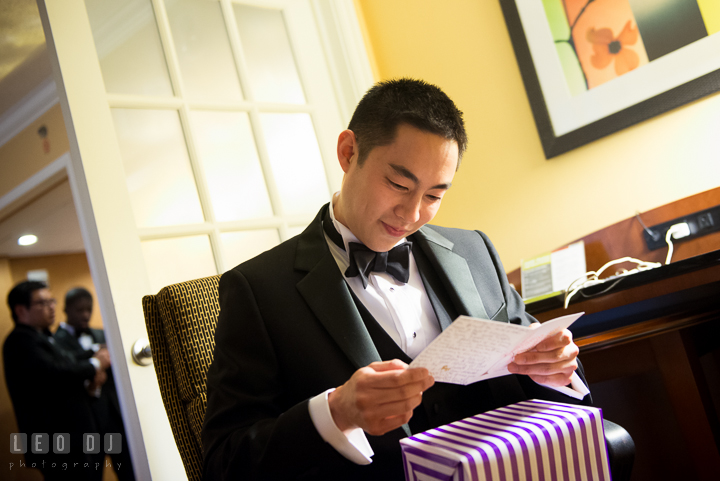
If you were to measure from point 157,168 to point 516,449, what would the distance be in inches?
63.7

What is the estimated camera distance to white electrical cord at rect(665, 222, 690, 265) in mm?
1805

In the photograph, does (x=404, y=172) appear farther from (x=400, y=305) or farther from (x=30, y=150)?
(x=30, y=150)

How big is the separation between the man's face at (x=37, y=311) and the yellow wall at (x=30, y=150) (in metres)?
0.99

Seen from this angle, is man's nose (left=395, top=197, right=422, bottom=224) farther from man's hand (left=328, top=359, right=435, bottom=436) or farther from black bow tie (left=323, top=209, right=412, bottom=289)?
man's hand (left=328, top=359, right=435, bottom=436)

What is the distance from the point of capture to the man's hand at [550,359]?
0.99 meters

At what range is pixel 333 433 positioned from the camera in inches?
33.9

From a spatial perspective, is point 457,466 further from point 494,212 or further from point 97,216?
point 494,212

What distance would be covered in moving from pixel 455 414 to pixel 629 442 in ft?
1.09

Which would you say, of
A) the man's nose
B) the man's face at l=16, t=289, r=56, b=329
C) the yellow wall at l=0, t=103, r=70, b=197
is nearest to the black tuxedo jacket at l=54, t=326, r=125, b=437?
the man's face at l=16, t=289, r=56, b=329

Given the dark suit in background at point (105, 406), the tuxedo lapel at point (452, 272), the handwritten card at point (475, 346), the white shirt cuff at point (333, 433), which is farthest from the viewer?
the dark suit in background at point (105, 406)

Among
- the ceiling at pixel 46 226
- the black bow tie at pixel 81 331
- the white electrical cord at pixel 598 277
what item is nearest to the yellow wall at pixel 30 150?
the ceiling at pixel 46 226

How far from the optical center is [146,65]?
2043 mm

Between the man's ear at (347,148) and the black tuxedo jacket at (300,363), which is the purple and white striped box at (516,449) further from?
the man's ear at (347,148)

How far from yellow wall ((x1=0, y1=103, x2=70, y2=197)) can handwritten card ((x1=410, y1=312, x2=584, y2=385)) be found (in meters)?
4.32
